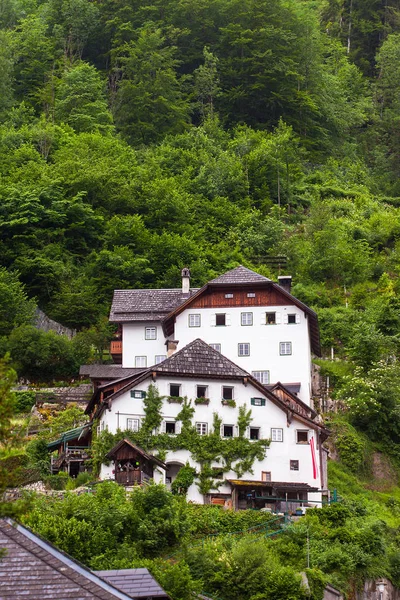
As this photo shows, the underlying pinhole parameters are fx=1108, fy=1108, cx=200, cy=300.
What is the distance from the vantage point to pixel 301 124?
4259 inches

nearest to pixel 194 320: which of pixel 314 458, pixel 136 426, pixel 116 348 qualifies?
pixel 116 348

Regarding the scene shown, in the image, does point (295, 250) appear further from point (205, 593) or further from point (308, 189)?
point (205, 593)

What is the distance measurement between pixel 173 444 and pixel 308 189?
51827 mm

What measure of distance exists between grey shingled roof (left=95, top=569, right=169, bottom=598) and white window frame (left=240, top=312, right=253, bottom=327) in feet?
116

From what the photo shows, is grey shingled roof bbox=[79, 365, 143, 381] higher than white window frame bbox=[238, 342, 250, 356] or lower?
lower

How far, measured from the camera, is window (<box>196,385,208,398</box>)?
48094 mm

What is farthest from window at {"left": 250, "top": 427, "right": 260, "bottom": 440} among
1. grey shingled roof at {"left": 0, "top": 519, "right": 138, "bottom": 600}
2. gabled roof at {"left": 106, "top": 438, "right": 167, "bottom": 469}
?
grey shingled roof at {"left": 0, "top": 519, "right": 138, "bottom": 600}

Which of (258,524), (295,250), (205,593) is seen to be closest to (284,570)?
(205,593)

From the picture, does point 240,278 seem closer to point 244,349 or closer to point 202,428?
point 244,349

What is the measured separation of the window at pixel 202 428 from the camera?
1871 inches

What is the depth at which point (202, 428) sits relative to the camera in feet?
156

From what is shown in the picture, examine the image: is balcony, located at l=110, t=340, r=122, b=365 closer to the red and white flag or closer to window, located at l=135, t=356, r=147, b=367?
window, located at l=135, t=356, r=147, b=367

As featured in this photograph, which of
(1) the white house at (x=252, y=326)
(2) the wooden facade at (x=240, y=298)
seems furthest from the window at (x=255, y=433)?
(2) the wooden facade at (x=240, y=298)

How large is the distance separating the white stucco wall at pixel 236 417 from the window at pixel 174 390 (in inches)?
4.9
